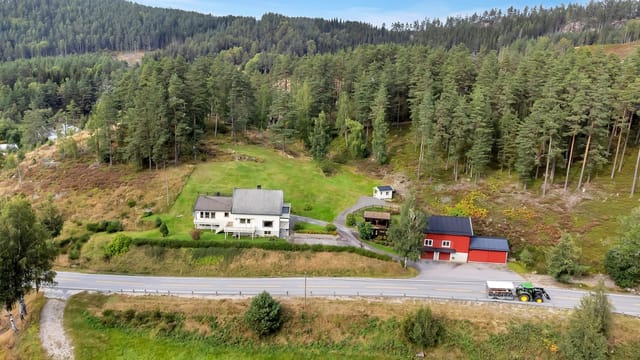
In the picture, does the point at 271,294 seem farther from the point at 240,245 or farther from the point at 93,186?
the point at 93,186

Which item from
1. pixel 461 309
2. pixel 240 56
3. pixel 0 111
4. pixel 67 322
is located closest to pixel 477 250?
pixel 461 309

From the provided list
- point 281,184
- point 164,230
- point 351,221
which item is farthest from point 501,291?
point 164,230

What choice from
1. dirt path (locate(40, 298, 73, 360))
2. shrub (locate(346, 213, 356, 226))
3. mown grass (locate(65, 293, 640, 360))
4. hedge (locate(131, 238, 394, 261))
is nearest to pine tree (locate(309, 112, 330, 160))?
shrub (locate(346, 213, 356, 226))

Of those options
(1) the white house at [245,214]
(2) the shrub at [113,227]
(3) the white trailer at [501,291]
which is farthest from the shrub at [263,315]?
(2) the shrub at [113,227]

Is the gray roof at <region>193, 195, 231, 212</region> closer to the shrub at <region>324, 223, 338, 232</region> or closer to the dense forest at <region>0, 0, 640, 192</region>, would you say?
the shrub at <region>324, 223, 338, 232</region>

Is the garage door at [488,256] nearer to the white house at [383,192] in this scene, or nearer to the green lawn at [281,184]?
the white house at [383,192]

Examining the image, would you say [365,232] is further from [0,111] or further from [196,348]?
[0,111]
